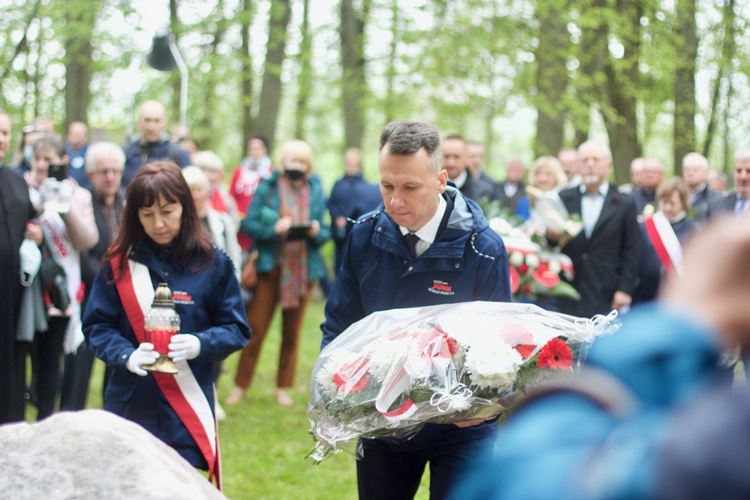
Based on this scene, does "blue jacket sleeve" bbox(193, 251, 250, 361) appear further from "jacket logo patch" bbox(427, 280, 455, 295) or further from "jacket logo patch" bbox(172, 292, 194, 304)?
"jacket logo patch" bbox(427, 280, 455, 295)

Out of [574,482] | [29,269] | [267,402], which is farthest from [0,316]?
[574,482]

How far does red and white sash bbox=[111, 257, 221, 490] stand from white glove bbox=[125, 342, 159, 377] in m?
0.25

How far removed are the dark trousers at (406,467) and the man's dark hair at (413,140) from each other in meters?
1.20

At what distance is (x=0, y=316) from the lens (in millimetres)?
6488

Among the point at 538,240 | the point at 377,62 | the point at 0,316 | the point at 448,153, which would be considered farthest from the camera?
the point at 377,62

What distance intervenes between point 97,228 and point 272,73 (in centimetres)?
1208

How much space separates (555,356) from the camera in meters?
3.58

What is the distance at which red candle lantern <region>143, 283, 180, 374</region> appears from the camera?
4484mm

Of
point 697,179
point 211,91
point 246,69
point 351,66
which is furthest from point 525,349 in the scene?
point 211,91

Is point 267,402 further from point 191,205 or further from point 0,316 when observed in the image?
point 191,205

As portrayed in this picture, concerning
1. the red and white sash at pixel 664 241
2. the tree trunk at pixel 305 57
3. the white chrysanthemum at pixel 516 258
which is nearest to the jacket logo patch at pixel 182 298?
the white chrysanthemum at pixel 516 258

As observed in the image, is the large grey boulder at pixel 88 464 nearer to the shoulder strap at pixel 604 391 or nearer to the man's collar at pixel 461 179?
the shoulder strap at pixel 604 391

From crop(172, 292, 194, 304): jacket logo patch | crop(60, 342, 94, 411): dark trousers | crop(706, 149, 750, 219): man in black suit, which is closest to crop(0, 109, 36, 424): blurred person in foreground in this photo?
crop(60, 342, 94, 411): dark trousers

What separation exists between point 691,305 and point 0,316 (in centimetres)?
588
